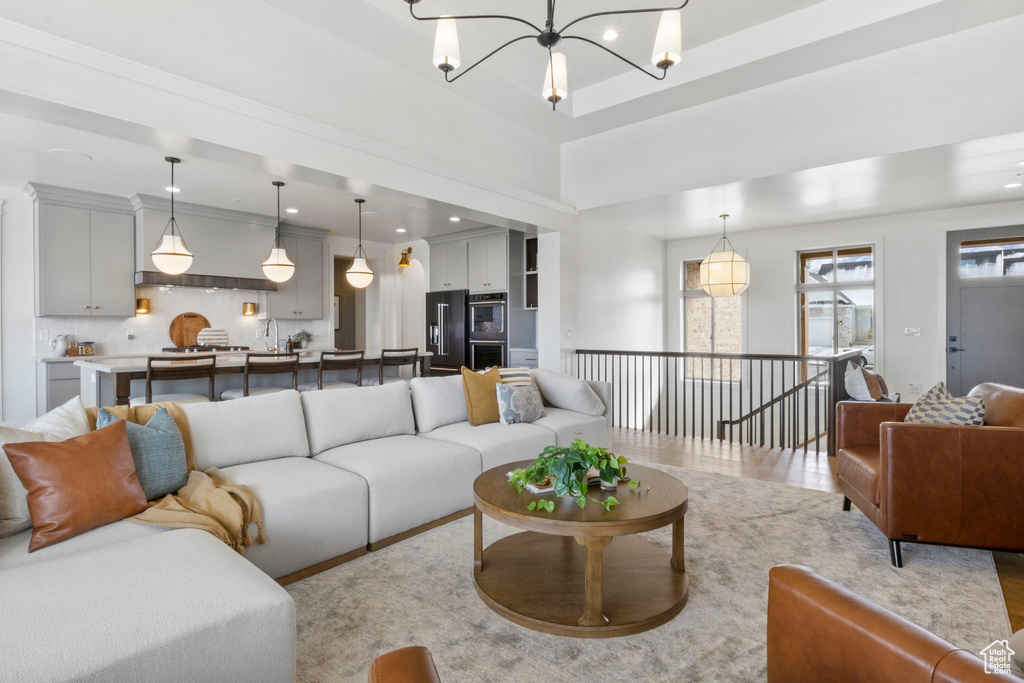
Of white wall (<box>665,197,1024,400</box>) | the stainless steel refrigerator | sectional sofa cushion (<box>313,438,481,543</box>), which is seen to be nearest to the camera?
sectional sofa cushion (<box>313,438,481,543</box>)

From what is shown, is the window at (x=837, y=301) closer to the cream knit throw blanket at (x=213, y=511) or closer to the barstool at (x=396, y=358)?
the barstool at (x=396, y=358)

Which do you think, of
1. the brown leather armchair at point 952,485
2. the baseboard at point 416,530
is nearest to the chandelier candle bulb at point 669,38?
the brown leather armchair at point 952,485

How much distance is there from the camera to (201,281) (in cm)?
655

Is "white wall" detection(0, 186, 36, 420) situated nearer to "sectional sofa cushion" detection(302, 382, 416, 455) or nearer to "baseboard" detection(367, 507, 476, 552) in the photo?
"sectional sofa cushion" detection(302, 382, 416, 455)

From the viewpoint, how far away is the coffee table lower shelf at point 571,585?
1.97 meters

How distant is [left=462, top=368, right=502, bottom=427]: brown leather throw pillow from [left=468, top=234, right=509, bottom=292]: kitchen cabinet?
10.7 ft

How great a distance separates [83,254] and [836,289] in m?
9.44

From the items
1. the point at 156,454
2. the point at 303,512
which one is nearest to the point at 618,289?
the point at 303,512

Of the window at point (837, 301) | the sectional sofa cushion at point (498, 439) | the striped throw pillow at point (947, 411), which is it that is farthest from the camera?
the window at point (837, 301)

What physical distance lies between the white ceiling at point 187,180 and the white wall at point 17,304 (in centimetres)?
35

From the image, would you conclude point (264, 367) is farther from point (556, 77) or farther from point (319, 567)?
point (556, 77)

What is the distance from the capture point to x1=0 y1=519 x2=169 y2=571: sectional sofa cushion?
1.73 meters

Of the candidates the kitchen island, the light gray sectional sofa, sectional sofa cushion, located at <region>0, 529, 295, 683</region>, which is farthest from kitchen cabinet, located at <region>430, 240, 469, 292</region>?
sectional sofa cushion, located at <region>0, 529, 295, 683</region>

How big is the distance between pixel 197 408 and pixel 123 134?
61.8 inches
